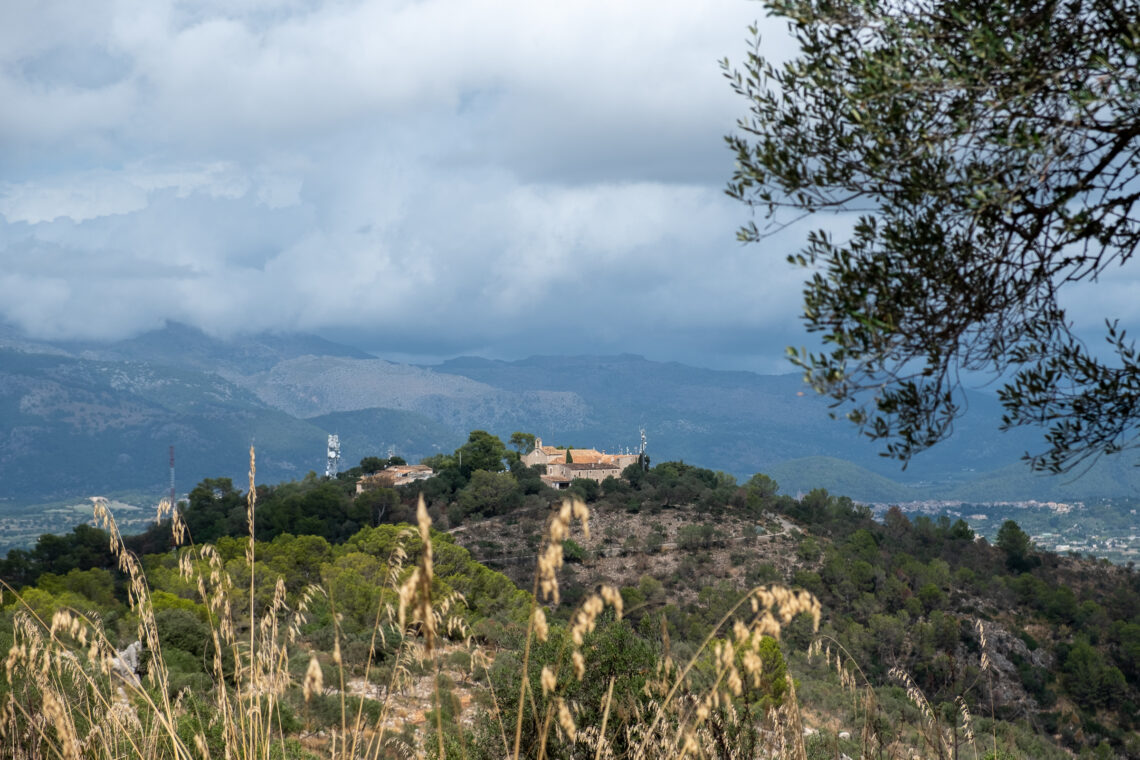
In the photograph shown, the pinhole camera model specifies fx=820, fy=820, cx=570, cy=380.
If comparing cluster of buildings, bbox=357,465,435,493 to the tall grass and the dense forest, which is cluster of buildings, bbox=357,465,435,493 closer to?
the dense forest

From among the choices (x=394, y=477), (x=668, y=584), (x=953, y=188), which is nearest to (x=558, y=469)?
(x=394, y=477)

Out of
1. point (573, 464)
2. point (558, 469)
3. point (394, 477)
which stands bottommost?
point (394, 477)

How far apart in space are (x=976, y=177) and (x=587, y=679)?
5425 millimetres

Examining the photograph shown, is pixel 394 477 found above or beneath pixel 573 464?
beneath

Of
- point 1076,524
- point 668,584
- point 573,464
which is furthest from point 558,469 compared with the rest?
point 1076,524

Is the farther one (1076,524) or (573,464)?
(1076,524)

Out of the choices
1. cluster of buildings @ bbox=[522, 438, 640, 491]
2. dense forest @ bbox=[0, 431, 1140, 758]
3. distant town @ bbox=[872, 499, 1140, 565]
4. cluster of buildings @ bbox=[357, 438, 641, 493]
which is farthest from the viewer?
distant town @ bbox=[872, 499, 1140, 565]

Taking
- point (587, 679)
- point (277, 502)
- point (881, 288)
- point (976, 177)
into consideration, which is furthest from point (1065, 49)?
point (277, 502)

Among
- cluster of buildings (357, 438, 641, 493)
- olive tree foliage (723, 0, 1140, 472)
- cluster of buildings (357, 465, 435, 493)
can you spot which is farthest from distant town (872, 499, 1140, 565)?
olive tree foliage (723, 0, 1140, 472)

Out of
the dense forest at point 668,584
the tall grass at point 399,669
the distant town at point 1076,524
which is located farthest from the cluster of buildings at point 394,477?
the distant town at point 1076,524

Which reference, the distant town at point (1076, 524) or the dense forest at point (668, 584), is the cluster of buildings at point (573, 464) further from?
the distant town at point (1076, 524)

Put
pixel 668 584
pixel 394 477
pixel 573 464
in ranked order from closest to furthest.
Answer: pixel 668 584
pixel 394 477
pixel 573 464

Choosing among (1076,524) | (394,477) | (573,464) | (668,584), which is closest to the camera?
(668,584)

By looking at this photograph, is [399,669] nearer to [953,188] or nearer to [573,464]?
[953,188]
